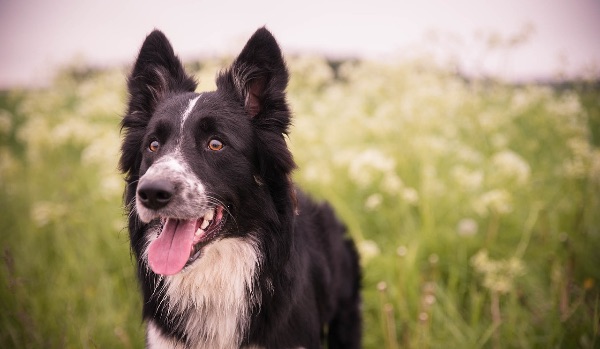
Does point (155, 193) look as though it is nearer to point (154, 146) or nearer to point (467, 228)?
point (154, 146)

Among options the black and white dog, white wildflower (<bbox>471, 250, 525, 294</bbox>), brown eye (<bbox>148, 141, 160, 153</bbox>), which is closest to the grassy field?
white wildflower (<bbox>471, 250, 525, 294</bbox>)

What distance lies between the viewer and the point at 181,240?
2.22 m

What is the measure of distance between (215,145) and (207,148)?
0.05 meters

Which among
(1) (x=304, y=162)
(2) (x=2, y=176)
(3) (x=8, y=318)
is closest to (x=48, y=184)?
(2) (x=2, y=176)

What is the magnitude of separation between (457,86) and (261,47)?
4.38 metres

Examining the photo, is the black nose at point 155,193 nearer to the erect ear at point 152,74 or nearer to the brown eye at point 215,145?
the brown eye at point 215,145

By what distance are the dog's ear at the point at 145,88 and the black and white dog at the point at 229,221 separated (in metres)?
0.01

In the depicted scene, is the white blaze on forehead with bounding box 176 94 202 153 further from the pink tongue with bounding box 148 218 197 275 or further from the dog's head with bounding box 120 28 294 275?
the pink tongue with bounding box 148 218 197 275

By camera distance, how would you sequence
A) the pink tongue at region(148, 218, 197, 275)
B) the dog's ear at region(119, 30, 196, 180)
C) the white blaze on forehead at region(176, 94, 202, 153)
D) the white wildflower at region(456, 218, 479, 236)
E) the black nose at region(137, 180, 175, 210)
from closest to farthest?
1. the black nose at region(137, 180, 175, 210)
2. the pink tongue at region(148, 218, 197, 275)
3. the white blaze on forehead at region(176, 94, 202, 153)
4. the dog's ear at region(119, 30, 196, 180)
5. the white wildflower at region(456, 218, 479, 236)

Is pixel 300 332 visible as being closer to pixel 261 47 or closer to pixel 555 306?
pixel 261 47

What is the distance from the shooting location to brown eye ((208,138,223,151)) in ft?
7.72

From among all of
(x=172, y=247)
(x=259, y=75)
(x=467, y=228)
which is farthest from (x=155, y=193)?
(x=467, y=228)

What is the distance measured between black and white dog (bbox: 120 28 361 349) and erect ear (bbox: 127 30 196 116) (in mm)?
14

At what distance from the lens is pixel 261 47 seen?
7.88 ft
